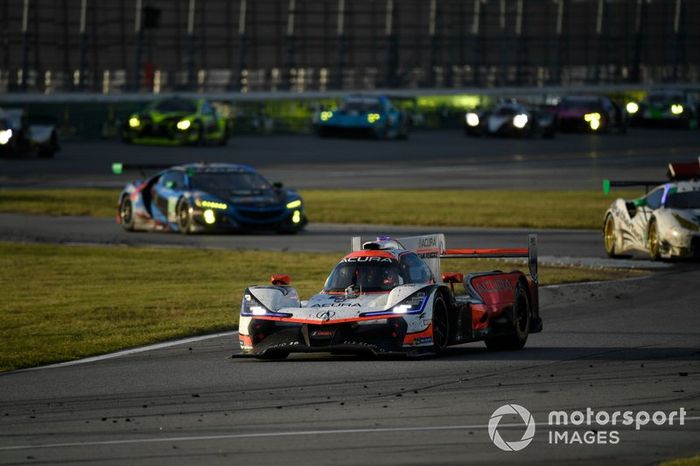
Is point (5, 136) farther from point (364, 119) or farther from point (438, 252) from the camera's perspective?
point (438, 252)

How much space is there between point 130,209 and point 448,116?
39970 mm

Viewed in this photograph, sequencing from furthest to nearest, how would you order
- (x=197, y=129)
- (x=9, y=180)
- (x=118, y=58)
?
(x=118, y=58) < (x=197, y=129) < (x=9, y=180)

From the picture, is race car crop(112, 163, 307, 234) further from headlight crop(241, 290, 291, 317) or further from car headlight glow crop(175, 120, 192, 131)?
car headlight glow crop(175, 120, 192, 131)

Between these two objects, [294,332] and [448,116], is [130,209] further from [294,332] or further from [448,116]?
[448,116]

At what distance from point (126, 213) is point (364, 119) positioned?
96.9 feet

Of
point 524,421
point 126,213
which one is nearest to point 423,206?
point 126,213

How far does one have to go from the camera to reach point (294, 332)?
1471 cm

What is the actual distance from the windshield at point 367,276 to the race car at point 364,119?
45612 millimetres

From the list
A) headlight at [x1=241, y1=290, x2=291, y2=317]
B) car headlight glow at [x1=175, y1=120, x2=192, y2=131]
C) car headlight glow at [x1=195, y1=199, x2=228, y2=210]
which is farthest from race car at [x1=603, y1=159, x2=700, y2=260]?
car headlight glow at [x1=175, y1=120, x2=192, y2=131]

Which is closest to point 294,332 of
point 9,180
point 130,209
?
point 130,209

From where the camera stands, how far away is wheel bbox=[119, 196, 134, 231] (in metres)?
32.2

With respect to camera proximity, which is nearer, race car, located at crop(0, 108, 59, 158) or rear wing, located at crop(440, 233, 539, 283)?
rear wing, located at crop(440, 233, 539, 283)

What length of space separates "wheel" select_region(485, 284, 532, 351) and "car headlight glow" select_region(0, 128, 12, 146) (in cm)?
3554

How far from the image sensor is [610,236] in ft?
87.3
